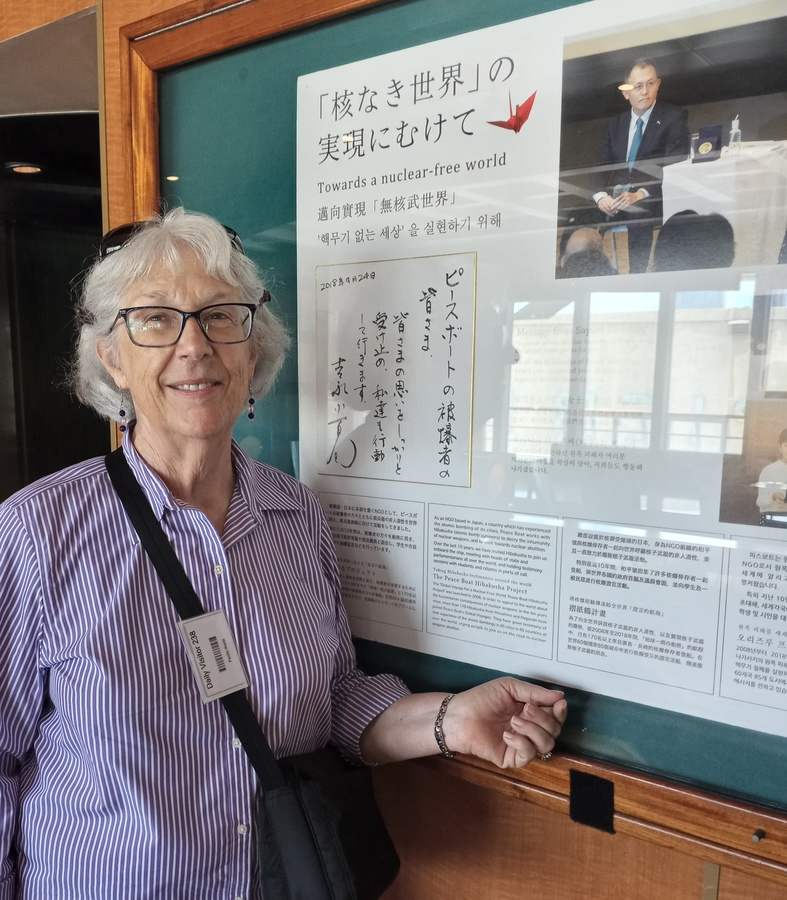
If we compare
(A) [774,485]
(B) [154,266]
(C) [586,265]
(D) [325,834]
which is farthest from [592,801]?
(B) [154,266]

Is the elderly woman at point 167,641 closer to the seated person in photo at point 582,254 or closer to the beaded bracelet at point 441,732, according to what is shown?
the beaded bracelet at point 441,732

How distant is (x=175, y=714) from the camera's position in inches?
33.2

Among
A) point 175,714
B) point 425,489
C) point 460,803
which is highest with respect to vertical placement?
point 425,489

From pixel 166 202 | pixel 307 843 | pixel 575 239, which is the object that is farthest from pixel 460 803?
pixel 166 202

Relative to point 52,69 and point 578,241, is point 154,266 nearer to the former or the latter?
point 578,241

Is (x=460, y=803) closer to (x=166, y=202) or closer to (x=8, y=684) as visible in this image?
(x=8, y=684)

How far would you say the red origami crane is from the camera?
875 millimetres

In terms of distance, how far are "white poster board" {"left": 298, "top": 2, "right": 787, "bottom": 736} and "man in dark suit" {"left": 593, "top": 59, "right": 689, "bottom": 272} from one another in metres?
0.05

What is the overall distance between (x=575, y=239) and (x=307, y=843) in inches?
31.9

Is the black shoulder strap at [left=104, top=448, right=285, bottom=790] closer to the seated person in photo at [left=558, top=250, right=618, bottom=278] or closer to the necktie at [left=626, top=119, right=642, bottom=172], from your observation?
the seated person in photo at [left=558, top=250, right=618, bottom=278]

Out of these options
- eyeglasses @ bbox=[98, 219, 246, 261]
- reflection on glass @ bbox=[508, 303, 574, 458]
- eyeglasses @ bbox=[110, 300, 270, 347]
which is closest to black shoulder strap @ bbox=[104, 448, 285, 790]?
eyeglasses @ bbox=[110, 300, 270, 347]

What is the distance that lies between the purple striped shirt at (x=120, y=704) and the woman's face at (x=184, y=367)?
9 centimetres

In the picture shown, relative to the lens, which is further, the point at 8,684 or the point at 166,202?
the point at 166,202

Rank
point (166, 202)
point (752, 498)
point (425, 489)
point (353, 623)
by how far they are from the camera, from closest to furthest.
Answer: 1. point (752, 498)
2. point (425, 489)
3. point (353, 623)
4. point (166, 202)
